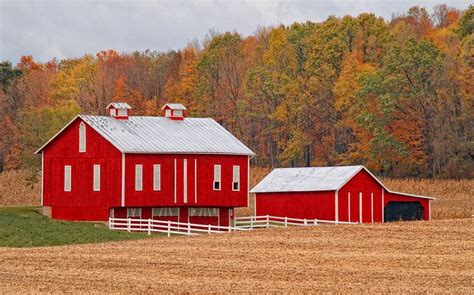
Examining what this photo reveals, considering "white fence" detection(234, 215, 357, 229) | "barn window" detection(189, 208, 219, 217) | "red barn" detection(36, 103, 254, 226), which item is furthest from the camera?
"barn window" detection(189, 208, 219, 217)

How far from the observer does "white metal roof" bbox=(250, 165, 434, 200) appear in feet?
211

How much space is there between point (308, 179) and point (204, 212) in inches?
236

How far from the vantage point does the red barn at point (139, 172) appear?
2459 inches

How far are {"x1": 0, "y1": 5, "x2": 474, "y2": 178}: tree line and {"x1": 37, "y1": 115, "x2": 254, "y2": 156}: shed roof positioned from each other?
19.7 m

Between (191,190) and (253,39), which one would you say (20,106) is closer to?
(253,39)

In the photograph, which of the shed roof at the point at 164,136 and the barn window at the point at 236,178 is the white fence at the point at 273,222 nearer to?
the barn window at the point at 236,178

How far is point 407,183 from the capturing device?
8162 cm

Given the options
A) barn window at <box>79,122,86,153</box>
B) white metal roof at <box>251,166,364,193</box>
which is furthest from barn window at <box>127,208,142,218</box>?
white metal roof at <box>251,166,364,193</box>

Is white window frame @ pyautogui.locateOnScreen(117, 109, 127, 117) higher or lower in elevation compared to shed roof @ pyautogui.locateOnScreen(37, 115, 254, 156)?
higher

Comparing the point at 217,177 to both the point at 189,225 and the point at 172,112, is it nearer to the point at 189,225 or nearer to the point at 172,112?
the point at 172,112

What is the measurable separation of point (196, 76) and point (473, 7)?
26538mm

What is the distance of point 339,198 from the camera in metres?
64.0

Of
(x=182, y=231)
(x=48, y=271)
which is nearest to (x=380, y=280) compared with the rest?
(x=48, y=271)

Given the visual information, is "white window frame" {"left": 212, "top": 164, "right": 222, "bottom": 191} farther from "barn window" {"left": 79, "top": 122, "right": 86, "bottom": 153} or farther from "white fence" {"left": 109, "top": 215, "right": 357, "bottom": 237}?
"barn window" {"left": 79, "top": 122, "right": 86, "bottom": 153}
